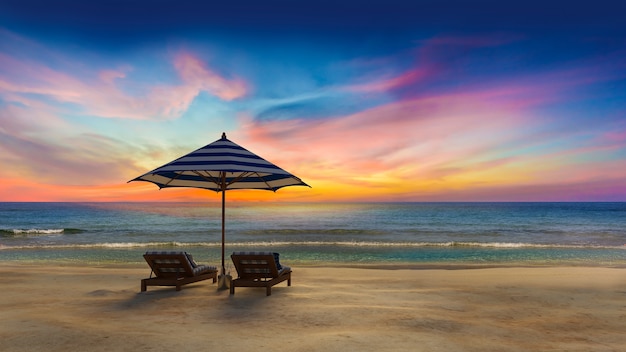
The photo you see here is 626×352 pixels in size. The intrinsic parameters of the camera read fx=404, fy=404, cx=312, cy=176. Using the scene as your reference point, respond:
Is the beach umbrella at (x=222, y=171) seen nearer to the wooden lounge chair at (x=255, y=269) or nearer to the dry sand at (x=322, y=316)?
the wooden lounge chair at (x=255, y=269)

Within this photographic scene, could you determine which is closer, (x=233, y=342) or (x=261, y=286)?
(x=233, y=342)

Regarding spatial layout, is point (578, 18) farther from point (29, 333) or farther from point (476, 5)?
point (29, 333)

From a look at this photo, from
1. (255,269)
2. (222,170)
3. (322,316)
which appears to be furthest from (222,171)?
(322,316)

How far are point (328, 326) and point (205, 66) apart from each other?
43.8ft

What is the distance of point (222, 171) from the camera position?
8.11m

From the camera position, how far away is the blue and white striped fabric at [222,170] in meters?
7.73

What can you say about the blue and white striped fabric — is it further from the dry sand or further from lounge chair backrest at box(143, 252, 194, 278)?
the dry sand

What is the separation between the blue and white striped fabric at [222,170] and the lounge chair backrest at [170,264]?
Answer: 1.73 metres

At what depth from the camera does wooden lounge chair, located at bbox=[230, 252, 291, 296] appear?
27.5 feet

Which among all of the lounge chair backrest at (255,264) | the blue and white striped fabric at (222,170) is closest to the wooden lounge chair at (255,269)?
the lounge chair backrest at (255,264)

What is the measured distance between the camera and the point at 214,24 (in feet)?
46.2

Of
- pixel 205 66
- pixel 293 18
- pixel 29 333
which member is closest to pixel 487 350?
pixel 29 333

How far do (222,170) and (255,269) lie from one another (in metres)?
2.44

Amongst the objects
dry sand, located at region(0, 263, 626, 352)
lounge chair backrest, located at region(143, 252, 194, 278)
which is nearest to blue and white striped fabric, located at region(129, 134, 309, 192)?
lounge chair backrest, located at region(143, 252, 194, 278)
